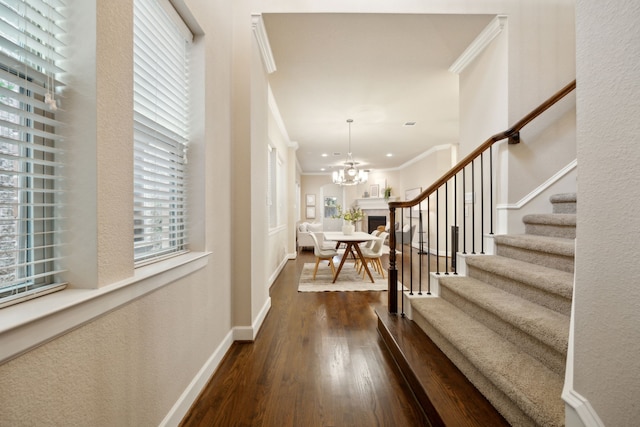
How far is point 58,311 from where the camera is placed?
0.73 m

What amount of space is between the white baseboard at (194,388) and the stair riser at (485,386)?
1.56m

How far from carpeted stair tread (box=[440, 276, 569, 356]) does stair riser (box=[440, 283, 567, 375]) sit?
0.03m

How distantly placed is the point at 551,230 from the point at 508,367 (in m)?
1.45

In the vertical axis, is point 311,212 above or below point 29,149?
below

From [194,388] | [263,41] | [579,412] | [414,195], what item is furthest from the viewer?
[414,195]

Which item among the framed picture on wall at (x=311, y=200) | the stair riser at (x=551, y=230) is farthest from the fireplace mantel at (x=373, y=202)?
the stair riser at (x=551, y=230)

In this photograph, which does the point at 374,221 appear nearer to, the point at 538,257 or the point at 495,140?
the point at 495,140

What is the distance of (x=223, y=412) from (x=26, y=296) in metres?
1.17

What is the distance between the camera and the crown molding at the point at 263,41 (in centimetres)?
237

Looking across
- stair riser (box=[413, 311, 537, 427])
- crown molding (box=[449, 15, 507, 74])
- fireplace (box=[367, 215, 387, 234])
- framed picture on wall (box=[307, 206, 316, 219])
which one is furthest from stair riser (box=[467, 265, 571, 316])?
framed picture on wall (box=[307, 206, 316, 219])

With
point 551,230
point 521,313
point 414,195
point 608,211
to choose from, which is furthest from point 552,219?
point 414,195

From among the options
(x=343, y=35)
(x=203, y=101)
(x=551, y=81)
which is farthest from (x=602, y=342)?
(x=343, y=35)

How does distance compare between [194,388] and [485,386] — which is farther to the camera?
[194,388]

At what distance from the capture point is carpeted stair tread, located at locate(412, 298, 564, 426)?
1.04 meters
